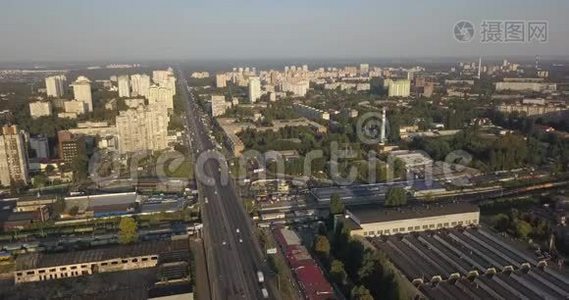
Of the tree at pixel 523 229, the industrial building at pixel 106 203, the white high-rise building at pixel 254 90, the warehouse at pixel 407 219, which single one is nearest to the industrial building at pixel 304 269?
the warehouse at pixel 407 219

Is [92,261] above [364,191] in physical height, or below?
above

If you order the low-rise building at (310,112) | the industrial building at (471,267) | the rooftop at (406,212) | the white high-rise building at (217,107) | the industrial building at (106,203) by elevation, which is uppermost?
the white high-rise building at (217,107)

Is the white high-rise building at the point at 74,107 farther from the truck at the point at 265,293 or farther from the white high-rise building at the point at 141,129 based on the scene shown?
the truck at the point at 265,293

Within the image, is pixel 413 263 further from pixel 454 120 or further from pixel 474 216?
pixel 454 120

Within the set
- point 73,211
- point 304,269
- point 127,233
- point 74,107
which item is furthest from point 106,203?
point 74,107

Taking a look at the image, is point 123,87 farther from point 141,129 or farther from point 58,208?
point 58,208

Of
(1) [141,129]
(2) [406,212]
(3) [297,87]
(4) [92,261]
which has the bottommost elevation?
(4) [92,261]

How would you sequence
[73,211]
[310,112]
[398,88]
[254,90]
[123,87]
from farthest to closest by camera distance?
[398,88], [254,90], [123,87], [310,112], [73,211]

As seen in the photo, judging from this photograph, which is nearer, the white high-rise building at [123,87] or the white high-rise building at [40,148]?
the white high-rise building at [40,148]
